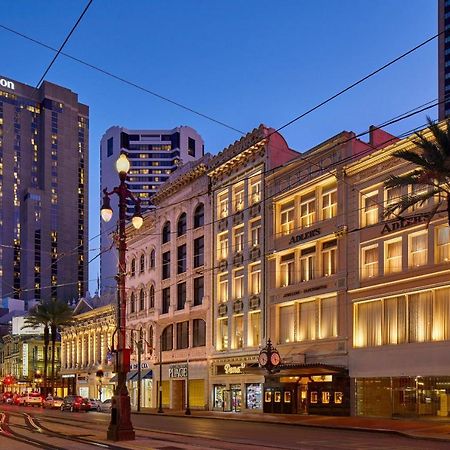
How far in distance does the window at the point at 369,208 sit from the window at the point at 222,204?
16912 mm

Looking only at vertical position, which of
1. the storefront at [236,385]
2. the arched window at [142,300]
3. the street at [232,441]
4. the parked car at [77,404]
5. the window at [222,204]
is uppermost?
the window at [222,204]

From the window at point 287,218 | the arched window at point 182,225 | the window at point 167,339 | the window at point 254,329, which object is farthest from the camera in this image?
the window at point 167,339

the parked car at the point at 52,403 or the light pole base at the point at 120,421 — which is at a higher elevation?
the light pole base at the point at 120,421

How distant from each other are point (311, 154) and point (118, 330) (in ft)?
85.2

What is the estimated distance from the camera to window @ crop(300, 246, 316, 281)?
47281 mm

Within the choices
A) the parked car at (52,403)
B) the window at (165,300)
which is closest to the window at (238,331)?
the window at (165,300)

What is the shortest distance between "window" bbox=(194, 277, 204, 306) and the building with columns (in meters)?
18.8

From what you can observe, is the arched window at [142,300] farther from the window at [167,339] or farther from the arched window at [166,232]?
the arched window at [166,232]

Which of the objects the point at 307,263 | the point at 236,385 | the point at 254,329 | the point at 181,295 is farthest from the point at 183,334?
the point at 307,263

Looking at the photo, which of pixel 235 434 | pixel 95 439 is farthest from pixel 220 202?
pixel 95 439

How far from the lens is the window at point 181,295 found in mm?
64312

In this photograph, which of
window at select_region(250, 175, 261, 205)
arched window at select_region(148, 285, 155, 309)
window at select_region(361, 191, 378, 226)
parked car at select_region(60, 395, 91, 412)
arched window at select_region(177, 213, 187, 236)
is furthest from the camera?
arched window at select_region(148, 285, 155, 309)

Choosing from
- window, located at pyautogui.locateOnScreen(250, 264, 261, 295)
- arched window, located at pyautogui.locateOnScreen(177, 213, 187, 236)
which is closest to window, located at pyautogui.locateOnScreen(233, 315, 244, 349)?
window, located at pyautogui.locateOnScreen(250, 264, 261, 295)

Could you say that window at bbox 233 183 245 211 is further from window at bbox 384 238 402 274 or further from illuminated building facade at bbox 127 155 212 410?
window at bbox 384 238 402 274
